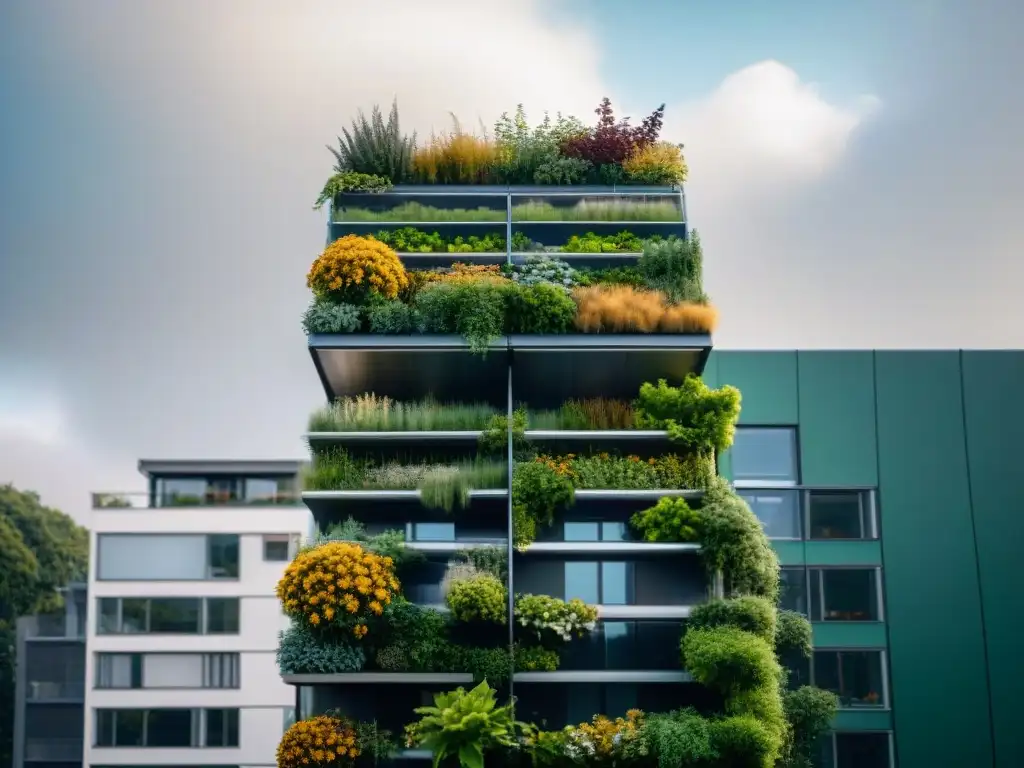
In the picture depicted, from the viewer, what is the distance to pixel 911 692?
127ft

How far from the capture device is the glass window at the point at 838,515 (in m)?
40.1

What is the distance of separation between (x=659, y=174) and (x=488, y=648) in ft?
35.9

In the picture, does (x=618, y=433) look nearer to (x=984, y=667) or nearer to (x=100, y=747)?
(x=984, y=667)

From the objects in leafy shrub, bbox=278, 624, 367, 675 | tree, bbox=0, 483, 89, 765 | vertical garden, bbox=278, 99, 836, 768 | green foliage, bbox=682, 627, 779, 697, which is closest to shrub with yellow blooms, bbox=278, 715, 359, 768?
vertical garden, bbox=278, 99, 836, 768

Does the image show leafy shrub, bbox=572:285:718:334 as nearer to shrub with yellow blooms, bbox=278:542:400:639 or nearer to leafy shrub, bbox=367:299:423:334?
leafy shrub, bbox=367:299:423:334

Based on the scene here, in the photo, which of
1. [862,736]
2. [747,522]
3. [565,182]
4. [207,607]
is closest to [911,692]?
[862,736]

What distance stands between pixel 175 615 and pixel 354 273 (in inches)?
1140

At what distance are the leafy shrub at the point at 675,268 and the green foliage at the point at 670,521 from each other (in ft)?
13.4

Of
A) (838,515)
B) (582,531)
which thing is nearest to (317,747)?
(582,531)

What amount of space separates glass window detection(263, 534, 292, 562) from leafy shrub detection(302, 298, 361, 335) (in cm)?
2702

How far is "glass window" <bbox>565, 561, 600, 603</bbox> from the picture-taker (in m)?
28.8

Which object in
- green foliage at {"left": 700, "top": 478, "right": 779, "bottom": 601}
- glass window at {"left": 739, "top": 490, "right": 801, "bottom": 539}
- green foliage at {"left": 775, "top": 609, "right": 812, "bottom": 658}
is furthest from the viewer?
glass window at {"left": 739, "top": 490, "right": 801, "bottom": 539}

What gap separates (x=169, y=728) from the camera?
52812 millimetres

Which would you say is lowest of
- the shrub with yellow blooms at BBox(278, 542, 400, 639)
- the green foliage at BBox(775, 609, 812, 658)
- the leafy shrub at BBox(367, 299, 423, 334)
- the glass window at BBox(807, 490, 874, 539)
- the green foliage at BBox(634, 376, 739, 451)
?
the green foliage at BBox(775, 609, 812, 658)
